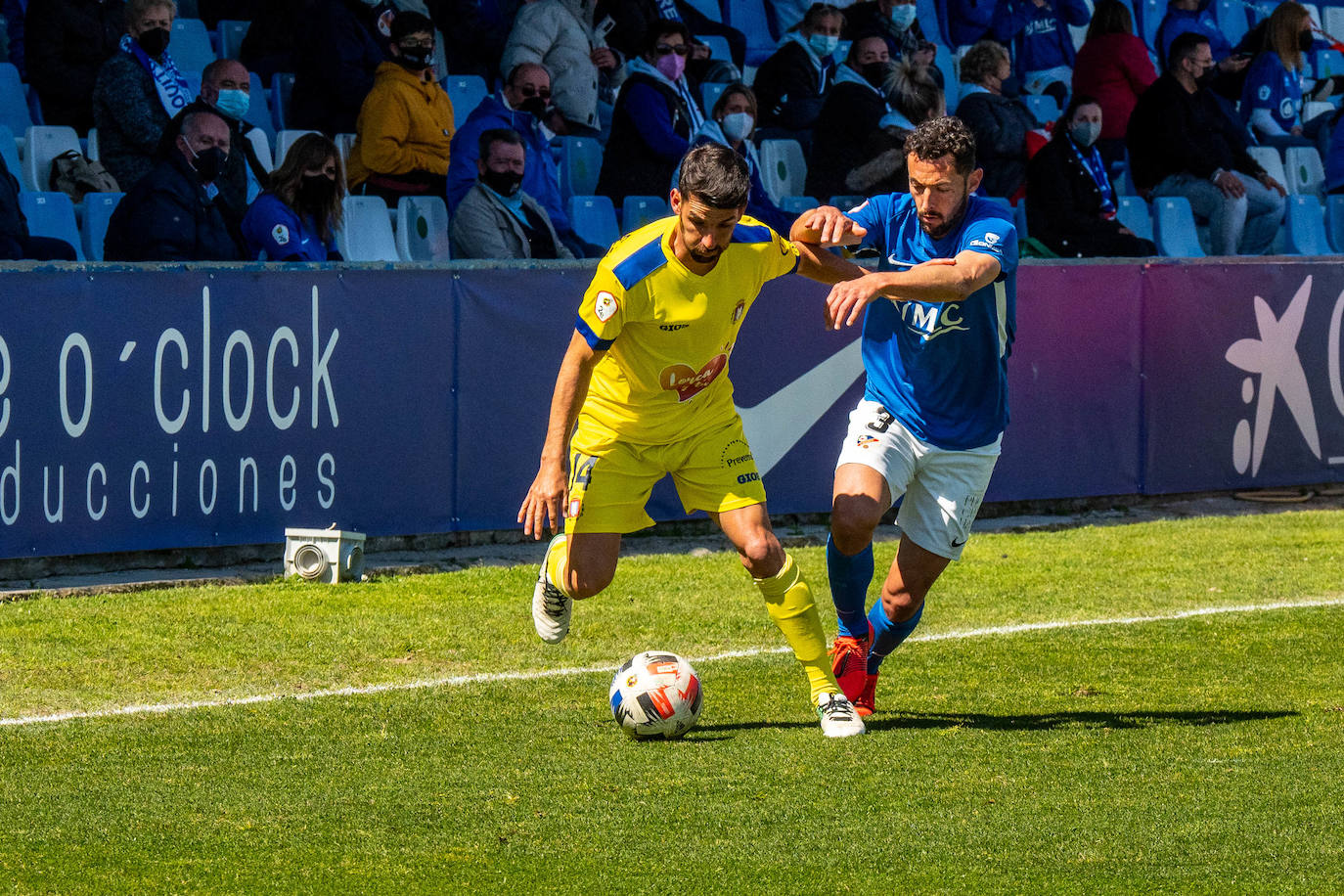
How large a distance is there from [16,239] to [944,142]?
582cm

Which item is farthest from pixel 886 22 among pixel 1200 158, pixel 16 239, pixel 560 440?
pixel 560 440

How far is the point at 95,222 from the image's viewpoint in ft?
35.5

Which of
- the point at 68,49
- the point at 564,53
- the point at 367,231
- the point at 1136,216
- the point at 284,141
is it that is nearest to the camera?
the point at 68,49

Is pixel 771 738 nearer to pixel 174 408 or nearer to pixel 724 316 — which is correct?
pixel 724 316

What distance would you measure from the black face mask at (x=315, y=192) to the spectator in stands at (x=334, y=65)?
1.81 metres

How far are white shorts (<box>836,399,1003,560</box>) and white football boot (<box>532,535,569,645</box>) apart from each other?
46.1 inches

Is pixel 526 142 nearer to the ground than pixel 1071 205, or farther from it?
farther from it

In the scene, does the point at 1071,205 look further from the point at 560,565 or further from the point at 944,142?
the point at 560,565

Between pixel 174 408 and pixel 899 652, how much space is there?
12.8ft

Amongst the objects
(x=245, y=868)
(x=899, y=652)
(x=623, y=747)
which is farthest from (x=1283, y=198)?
(x=245, y=868)

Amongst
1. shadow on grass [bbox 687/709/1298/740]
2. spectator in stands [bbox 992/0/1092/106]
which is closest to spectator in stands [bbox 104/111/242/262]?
shadow on grass [bbox 687/709/1298/740]

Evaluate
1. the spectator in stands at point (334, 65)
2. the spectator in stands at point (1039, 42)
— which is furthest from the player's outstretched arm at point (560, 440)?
the spectator in stands at point (1039, 42)

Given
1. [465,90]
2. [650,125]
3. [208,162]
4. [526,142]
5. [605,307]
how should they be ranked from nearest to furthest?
[605,307], [208,162], [526,142], [650,125], [465,90]

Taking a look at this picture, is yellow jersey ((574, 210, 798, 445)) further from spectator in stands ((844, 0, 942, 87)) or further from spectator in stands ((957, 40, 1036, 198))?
spectator in stands ((844, 0, 942, 87))
